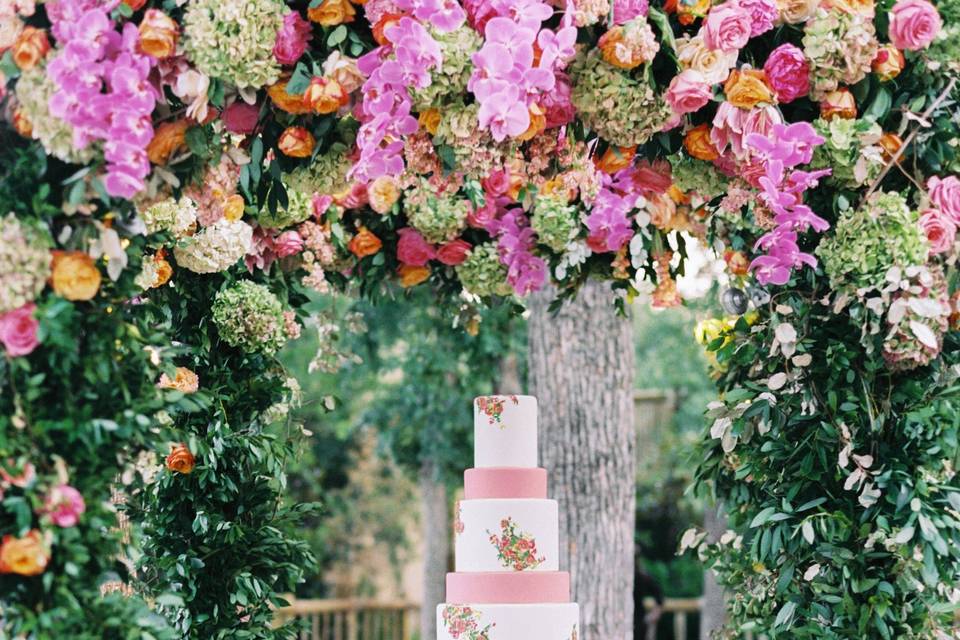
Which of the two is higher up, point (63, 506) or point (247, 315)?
point (247, 315)

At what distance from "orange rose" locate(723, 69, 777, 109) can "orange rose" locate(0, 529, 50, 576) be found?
191cm

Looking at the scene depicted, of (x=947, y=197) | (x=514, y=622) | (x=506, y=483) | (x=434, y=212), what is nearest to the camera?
(x=947, y=197)

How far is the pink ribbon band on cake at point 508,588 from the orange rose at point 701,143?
195cm

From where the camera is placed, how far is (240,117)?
Answer: 2.96 meters

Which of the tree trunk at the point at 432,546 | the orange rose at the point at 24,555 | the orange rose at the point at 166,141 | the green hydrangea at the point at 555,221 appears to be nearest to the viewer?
the orange rose at the point at 24,555

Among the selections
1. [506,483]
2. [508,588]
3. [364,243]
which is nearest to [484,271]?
[364,243]

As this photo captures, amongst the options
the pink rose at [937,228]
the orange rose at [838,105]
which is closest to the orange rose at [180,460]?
the orange rose at [838,105]

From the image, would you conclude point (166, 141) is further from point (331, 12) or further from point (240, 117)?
point (331, 12)

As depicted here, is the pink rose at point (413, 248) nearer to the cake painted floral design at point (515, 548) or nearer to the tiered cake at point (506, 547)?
the tiered cake at point (506, 547)

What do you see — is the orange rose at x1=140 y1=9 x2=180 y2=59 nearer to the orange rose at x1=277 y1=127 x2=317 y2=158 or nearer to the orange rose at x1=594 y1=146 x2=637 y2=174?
the orange rose at x1=277 y1=127 x2=317 y2=158

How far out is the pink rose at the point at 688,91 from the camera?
2986 millimetres

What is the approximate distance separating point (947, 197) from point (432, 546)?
7189 mm

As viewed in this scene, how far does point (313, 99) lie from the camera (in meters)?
2.83

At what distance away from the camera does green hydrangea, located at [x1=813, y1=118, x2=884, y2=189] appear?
3.16 m
